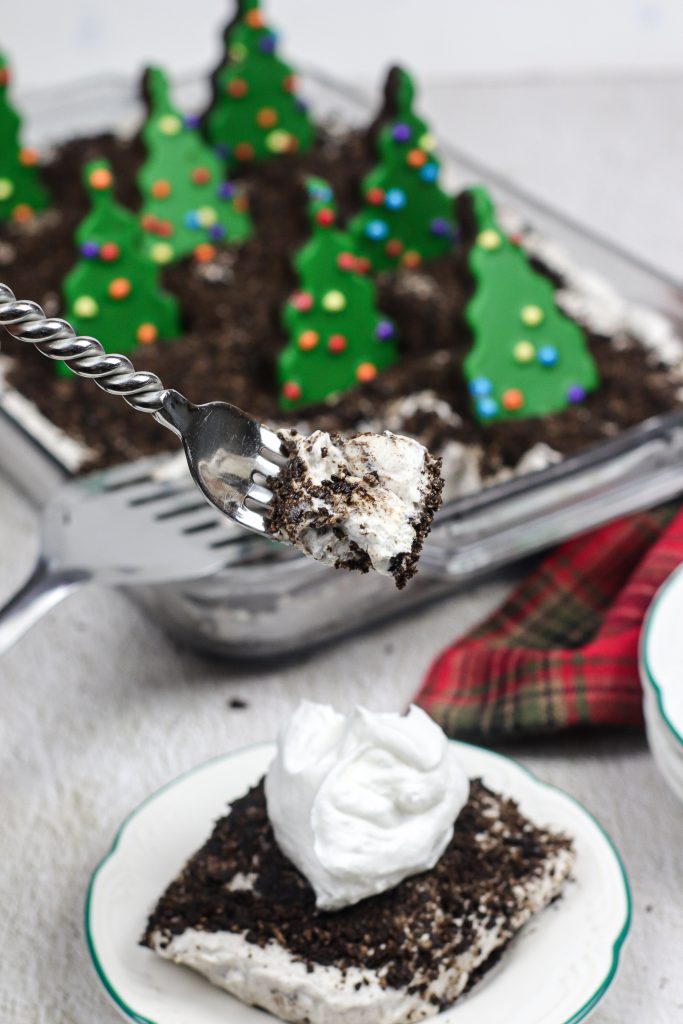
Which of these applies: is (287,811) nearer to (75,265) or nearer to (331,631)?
(331,631)

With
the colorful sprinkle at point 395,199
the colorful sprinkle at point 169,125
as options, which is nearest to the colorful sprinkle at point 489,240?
the colorful sprinkle at point 395,199

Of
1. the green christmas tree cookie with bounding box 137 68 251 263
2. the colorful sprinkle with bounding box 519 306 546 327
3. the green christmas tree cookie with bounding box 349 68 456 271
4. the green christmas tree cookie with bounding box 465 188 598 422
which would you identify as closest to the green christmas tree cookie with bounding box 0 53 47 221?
the green christmas tree cookie with bounding box 137 68 251 263

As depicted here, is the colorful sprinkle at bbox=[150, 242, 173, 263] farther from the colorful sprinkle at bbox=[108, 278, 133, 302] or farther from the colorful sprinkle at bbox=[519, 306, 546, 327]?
the colorful sprinkle at bbox=[519, 306, 546, 327]

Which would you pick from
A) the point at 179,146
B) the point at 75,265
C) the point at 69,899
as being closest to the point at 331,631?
the point at 69,899

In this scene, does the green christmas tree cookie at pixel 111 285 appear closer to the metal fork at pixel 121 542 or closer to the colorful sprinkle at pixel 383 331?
the colorful sprinkle at pixel 383 331

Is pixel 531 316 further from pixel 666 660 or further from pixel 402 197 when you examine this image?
pixel 666 660
